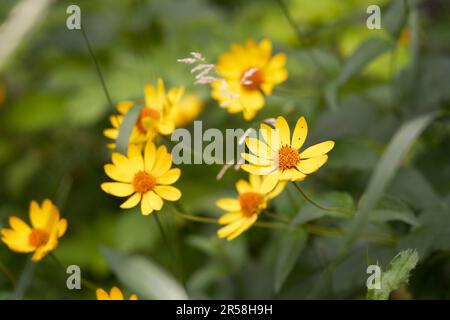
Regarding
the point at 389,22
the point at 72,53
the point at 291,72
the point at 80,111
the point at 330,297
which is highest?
the point at 72,53

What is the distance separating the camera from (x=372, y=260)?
1.08 meters

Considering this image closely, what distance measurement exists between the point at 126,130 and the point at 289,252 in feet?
1.11

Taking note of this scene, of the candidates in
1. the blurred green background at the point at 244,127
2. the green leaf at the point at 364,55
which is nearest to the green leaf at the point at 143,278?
the blurred green background at the point at 244,127

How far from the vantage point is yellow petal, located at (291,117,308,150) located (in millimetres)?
Answer: 848

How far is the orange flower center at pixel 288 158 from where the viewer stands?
0.85 meters

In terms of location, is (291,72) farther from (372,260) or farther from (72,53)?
(372,260)

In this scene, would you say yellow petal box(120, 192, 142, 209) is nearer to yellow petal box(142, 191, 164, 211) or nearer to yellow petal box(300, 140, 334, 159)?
yellow petal box(142, 191, 164, 211)

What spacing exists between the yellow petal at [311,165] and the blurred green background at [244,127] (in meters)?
0.12

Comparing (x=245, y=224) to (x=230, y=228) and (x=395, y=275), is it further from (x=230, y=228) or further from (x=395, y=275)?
(x=395, y=275)

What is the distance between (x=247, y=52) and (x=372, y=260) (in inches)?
19.0

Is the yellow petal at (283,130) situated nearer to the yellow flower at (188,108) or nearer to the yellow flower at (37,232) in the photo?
the yellow flower at (37,232)

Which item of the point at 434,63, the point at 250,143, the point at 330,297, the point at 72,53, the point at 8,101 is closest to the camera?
the point at 250,143

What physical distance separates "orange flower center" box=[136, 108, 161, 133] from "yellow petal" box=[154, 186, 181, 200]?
0.44ft

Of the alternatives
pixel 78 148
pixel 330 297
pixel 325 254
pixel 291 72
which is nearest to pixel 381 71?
pixel 291 72
